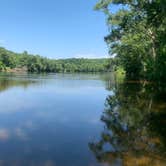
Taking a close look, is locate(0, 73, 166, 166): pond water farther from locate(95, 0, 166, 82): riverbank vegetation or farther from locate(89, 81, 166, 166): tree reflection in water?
locate(95, 0, 166, 82): riverbank vegetation

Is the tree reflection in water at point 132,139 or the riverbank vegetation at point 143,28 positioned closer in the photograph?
the tree reflection in water at point 132,139

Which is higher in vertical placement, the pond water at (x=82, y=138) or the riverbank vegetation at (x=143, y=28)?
the riverbank vegetation at (x=143, y=28)

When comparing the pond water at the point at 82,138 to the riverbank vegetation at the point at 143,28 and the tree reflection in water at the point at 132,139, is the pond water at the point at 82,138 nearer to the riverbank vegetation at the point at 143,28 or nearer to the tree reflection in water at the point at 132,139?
the tree reflection in water at the point at 132,139

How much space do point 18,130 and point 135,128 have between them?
4269 millimetres

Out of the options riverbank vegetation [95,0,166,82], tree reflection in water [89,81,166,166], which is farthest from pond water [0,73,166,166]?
riverbank vegetation [95,0,166,82]

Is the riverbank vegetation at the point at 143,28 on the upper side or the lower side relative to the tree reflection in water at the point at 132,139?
upper

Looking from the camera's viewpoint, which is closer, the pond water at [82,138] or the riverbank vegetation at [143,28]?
the pond water at [82,138]

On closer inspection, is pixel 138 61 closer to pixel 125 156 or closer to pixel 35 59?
pixel 125 156

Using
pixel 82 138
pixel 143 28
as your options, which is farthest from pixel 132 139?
pixel 143 28

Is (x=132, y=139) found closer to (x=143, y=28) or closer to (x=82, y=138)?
(x=82, y=138)

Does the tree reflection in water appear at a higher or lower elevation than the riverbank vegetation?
lower

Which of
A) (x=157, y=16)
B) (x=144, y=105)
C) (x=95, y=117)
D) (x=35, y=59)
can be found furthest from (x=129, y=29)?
(x=35, y=59)

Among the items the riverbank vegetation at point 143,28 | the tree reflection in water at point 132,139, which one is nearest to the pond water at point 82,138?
the tree reflection in water at point 132,139

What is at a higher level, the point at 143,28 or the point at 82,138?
the point at 143,28
